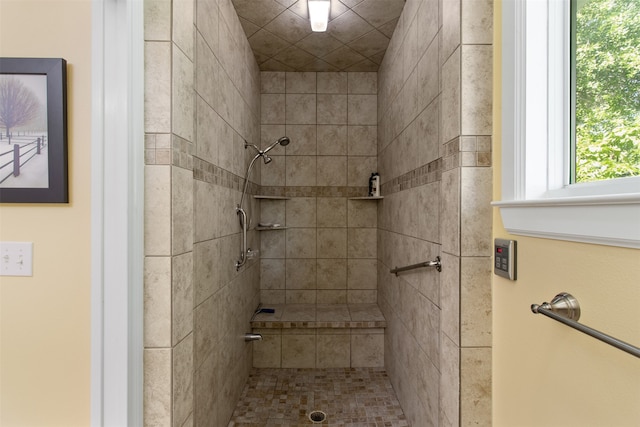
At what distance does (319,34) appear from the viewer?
8.12 ft

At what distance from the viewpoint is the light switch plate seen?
1.03 m

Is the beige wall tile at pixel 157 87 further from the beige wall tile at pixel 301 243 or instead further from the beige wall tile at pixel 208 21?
the beige wall tile at pixel 301 243

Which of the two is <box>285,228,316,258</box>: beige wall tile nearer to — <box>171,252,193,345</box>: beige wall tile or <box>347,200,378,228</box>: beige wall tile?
<box>347,200,378,228</box>: beige wall tile

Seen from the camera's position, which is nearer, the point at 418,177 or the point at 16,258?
the point at 16,258

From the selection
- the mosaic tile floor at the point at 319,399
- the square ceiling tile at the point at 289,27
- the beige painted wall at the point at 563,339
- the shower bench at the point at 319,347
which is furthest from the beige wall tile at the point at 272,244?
the beige painted wall at the point at 563,339

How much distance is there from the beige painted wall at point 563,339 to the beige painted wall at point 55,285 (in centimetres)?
135

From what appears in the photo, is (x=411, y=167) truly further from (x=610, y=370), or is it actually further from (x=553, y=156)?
(x=610, y=370)

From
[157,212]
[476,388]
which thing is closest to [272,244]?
[157,212]

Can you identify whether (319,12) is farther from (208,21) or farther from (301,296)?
(301,296)

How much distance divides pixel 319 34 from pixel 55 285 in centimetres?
232

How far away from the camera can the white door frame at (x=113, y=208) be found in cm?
100

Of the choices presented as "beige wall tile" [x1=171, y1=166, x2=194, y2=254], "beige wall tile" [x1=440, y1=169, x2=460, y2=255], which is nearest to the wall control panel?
"beige wall tile" [x1=440, y1=169, x2=460, y2=255]

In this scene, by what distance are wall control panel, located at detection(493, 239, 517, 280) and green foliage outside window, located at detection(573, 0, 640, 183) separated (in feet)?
0.86

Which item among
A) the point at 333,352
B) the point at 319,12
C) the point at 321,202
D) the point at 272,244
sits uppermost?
the point at 319,12
